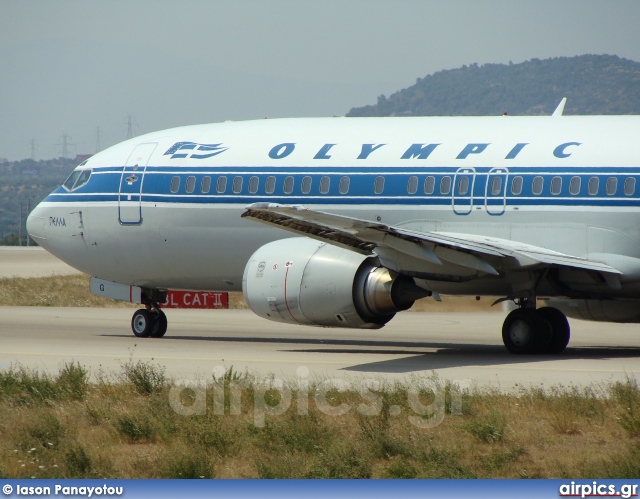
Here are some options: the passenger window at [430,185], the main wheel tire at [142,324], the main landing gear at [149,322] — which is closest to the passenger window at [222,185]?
the main landing gear at [149,322]

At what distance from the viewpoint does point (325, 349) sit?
2484 cm

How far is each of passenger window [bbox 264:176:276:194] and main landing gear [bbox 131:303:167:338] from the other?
457cm

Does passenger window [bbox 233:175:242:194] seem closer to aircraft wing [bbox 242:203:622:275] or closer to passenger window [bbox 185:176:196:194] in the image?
passenger window [bbox 185:176:196:194]

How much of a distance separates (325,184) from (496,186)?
145 inches

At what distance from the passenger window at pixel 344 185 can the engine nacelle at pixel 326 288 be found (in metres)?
2.14

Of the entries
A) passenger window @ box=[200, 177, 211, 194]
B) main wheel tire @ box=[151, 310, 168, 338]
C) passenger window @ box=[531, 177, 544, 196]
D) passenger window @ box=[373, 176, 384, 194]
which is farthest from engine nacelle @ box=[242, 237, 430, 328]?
main wheel tire @ box=[151, 310, 168, 338]

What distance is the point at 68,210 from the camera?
1080 inches

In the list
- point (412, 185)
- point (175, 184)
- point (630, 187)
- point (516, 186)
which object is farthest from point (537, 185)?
point (175, 184)

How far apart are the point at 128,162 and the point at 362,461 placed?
16.1 metres

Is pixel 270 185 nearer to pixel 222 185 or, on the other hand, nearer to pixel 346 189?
pixel 222 185

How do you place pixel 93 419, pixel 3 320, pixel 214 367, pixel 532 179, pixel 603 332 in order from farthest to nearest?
1. pixel 3 320
2. pixel 603 332
3. pixel 532 179
4. pixel 214 367
5. pixel 93 419

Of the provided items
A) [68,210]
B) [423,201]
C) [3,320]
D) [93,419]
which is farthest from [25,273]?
[93,419]

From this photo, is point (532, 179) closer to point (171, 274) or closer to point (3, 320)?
point (171, 274)

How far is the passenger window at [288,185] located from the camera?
81.0ft
